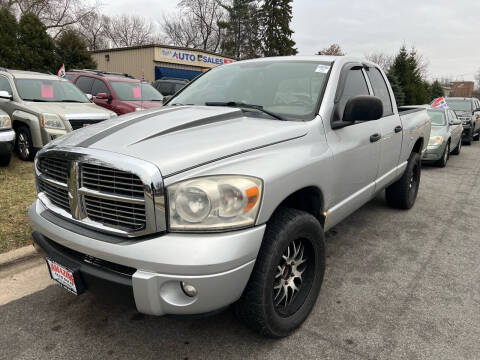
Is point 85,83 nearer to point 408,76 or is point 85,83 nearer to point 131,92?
point 131,92

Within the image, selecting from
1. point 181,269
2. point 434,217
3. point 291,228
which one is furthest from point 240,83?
point 434,217

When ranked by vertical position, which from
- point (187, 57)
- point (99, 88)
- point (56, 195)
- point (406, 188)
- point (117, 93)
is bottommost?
point (406, 188)

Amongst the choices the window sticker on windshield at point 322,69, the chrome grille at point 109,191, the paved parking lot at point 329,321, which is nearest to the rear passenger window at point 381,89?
the window sticker on windshield at point 322,69

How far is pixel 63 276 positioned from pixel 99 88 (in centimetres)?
798

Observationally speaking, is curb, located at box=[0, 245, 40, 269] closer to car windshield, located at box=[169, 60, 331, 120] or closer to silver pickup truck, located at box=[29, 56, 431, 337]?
silver pickup truck, located at box=[29, 56, 431, 337]

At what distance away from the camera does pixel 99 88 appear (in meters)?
9.09

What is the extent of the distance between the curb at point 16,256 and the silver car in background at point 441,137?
8297 millimetres

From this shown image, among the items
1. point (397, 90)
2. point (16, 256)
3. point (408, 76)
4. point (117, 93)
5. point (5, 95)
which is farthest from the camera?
point (408, 76)

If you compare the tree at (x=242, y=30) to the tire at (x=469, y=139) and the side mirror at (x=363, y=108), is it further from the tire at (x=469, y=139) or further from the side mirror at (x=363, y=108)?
the side mirror at (x=363, y=108)

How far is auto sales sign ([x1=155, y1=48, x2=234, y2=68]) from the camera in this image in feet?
79.6

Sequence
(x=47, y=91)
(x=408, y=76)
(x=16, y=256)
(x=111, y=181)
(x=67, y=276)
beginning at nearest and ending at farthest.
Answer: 1. (x=111, y=181)
2. (x=67, y=276)
3. (x=16, y=256)
4. (x=47, y=91)
5. (x=408, y=76)

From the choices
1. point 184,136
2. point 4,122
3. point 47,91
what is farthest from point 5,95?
point 184,136

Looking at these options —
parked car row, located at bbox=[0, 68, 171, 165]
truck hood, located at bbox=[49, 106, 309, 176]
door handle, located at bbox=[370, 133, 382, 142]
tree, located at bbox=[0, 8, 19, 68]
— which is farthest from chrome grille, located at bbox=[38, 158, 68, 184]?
tree, located at bbox=[0, 8, 19, 68]

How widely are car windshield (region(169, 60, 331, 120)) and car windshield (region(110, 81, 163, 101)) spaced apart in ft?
19.2
